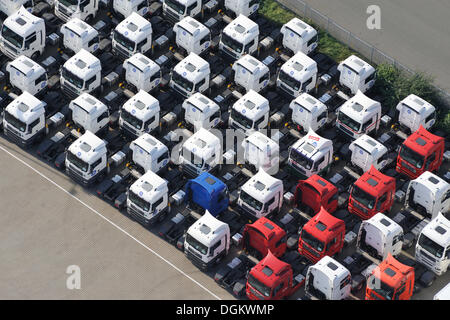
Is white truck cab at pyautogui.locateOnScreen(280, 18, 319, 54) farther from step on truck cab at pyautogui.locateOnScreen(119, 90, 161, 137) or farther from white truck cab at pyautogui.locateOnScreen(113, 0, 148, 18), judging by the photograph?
step on truck cab at pyautogui.locateOnScreen(119, 90, 161, 137)

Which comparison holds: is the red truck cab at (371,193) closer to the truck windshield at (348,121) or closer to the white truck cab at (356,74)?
the truck windshield at (348,121)

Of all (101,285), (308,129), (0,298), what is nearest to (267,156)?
(308,129)

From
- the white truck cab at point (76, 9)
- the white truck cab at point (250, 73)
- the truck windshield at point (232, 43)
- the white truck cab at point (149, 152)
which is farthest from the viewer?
the white truck cab at point (76, 9)

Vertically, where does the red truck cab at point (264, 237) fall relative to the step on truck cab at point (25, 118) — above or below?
below

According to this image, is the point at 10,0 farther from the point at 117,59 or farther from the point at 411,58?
the point at 411,58

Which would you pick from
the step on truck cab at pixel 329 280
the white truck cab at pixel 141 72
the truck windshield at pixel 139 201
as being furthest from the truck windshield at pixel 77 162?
the step on truck cab at pixel 329 280

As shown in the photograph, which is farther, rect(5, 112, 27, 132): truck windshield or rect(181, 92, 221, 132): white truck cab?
rect(181, 92, 221, 132): white truck cab

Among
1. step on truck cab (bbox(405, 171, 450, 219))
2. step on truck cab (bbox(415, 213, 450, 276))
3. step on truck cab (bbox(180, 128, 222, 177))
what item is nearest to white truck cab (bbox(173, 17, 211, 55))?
step on truck cab (bbox(180, 128, 222, 177))
